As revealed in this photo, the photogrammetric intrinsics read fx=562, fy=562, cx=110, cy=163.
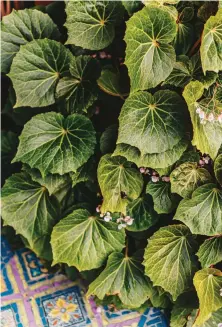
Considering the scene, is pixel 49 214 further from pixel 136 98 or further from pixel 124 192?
pixel 136 98

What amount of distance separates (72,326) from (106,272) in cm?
36

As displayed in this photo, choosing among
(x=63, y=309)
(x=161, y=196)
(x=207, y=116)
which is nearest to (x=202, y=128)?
(x=207, y=116)

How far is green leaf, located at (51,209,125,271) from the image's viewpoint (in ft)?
8.02

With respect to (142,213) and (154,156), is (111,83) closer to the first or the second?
(154,156)

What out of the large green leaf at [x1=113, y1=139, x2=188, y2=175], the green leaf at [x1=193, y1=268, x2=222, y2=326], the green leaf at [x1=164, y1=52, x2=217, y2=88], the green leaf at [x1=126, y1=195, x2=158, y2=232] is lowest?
the green leaf at [x1=193, y1=268, x2=222, y2=326]

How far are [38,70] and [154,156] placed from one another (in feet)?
2.15

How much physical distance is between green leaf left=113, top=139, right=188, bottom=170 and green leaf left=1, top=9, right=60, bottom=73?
670 millimetres

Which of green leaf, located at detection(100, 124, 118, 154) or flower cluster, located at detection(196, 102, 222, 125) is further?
green leaf, located at detection(100, 124, 118, 154)

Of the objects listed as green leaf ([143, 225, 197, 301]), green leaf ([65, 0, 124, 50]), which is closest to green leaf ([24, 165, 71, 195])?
green leaf ([143, 225, 197, 301])

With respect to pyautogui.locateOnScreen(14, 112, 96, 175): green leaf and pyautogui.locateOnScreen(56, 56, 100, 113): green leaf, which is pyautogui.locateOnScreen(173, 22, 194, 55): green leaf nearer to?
pyautogui.locateOnScreen(56, 56, 100, 113): green leaf

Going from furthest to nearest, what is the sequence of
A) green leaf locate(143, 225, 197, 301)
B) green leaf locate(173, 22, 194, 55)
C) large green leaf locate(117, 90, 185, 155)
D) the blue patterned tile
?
the blue patterned tile, green leaf locate(143, 225, 197, 301), green leaf locate(173, 22, 194, 55), large green leaf locate(117, 90, 185, 155)

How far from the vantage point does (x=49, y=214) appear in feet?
8.46

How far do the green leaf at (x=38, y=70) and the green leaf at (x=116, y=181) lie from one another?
1.31 ft

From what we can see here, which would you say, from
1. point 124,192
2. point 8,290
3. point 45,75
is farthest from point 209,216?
point 8,290
